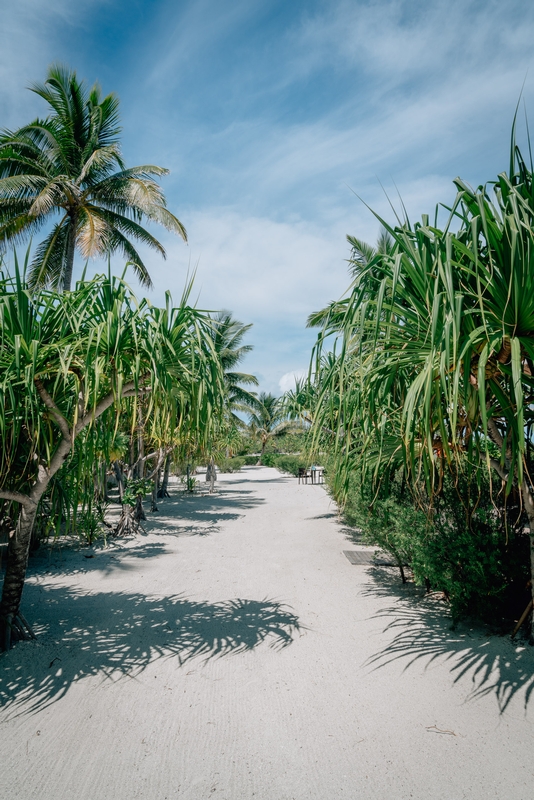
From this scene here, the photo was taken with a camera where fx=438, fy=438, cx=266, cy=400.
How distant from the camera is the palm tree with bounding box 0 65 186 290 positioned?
1147 centimetres

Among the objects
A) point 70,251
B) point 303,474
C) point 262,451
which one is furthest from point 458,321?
point 262,451

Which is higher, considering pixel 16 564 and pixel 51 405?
pixel 51 405

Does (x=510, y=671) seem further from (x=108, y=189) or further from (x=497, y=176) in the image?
(x=108, y=189)

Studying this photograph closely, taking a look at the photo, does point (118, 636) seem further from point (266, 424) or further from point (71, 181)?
point (266, 424)

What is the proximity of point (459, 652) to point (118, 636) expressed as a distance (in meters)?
3.41

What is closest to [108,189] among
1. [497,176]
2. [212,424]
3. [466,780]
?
[212,424]

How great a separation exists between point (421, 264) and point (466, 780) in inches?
123

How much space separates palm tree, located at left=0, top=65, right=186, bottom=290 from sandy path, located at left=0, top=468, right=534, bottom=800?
9.37 m

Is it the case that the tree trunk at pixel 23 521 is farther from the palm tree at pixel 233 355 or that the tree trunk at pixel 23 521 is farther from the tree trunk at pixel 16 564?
the palm tree at pixel 233 355

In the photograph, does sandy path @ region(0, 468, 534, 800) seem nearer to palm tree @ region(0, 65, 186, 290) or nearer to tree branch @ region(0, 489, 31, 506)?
tree branch @ region(0, 489, 31, 506)

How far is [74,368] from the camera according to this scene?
12.7ft

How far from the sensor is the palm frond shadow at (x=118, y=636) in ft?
12.2

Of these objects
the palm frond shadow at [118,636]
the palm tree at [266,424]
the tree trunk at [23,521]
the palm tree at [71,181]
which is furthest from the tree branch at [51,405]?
the palm tree at [266,424]

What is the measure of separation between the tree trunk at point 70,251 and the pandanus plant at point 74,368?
841 centimetres
